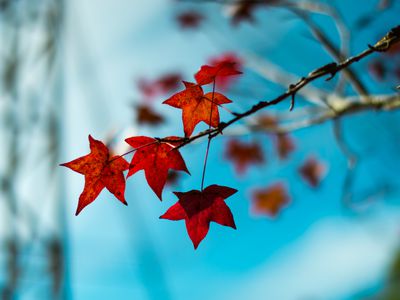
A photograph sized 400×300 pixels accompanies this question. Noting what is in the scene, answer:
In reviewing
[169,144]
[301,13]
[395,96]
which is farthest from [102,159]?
[301,13]

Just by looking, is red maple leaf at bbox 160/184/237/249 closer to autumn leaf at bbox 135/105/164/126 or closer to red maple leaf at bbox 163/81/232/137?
red maple leaf at bbox 163/81/232/137

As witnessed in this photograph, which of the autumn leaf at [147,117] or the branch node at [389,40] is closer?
the branch node at [389,40]

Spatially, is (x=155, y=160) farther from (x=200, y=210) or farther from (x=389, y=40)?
(x=389, y=40)

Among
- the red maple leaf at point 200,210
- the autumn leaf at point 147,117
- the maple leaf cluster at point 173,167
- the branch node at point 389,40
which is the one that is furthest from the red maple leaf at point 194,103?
the autumn leaf at point 147,117

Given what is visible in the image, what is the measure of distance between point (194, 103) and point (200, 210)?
179mm

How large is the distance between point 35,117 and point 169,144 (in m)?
2.83

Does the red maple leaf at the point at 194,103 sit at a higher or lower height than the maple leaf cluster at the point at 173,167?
higher

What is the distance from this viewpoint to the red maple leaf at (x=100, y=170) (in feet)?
2.03

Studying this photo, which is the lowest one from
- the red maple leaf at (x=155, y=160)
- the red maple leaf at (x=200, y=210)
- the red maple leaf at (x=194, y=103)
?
the red maple leaf at (x=200, y=210)

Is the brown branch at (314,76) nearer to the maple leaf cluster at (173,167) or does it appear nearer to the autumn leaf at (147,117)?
the maple leaf cluster at (173,167)

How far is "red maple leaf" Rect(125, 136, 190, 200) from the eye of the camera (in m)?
0.62

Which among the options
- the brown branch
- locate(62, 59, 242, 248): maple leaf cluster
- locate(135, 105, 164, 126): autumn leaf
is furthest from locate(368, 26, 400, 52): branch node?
locate(135, 105, 164, 126): autumn leaf

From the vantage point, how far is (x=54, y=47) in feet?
10.3

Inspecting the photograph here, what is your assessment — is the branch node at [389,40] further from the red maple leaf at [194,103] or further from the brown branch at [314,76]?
the red maple leaf at [194,103]
